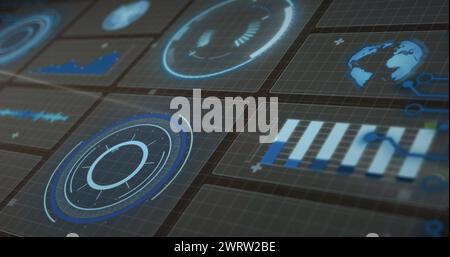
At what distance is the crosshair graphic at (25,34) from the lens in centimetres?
377

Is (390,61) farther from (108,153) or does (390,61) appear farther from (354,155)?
(108,153)

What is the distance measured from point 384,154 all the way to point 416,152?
109 mm

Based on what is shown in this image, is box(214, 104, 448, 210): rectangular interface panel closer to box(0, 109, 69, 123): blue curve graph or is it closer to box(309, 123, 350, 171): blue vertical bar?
box(309, 123, 350, 171): blue vertical bar

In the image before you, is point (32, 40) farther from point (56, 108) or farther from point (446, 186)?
point (446, 186)

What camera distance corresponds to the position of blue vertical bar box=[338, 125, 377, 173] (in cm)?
185

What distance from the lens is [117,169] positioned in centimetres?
231

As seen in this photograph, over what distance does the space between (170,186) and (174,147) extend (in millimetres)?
230

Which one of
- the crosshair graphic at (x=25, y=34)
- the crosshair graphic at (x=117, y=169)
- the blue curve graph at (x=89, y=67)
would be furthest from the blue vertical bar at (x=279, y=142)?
the crosshair graphic at (x=25, y=34)

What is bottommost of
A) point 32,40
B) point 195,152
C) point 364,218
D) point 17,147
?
point 364,218

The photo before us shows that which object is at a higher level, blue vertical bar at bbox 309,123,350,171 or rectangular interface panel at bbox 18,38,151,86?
rectangular interface panel at bbox 18,38,151,86

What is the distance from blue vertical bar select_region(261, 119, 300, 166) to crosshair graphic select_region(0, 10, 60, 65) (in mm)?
2400

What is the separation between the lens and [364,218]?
168 centimetres

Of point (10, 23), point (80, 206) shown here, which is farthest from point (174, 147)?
point (10, 23)

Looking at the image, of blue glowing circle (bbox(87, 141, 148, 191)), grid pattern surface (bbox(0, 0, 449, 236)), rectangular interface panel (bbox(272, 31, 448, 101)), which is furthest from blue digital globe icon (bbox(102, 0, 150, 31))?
rectangular interface panel (bbox(272, 31, 448, 101))
